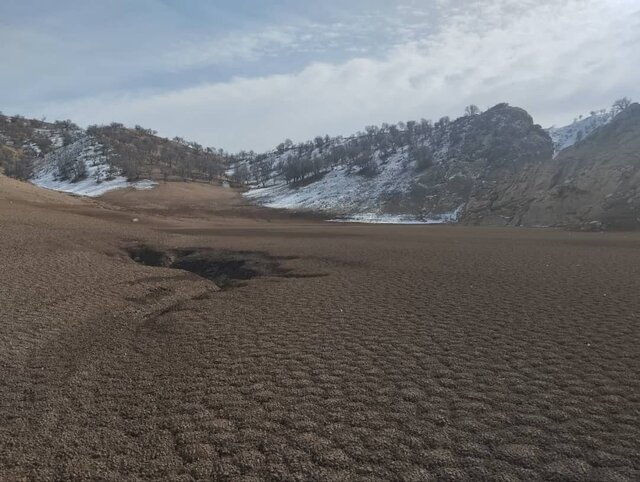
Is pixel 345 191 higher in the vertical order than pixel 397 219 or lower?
higher

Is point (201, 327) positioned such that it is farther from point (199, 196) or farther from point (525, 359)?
point (199, 196)

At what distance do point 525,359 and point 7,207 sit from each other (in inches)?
1446

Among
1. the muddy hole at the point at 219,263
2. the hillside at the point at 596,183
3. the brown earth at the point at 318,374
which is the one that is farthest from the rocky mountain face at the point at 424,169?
the brown earth at the point at 318,374

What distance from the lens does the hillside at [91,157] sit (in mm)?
104562

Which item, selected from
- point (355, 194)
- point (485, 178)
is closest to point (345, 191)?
point (355, 194)

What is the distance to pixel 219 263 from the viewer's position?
21938 millimetres

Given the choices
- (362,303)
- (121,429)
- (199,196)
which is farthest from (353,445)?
(199,196)

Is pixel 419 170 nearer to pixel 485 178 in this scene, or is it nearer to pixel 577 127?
pixel 485 178

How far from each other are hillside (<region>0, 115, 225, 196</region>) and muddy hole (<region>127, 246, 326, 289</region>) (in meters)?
76.1

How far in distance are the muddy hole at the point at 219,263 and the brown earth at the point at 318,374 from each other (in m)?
0.80

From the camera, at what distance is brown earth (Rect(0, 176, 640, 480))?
563cm

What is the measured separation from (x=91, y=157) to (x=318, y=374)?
130274 millimetres

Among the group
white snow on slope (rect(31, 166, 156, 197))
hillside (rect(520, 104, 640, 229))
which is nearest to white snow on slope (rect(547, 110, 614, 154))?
hillside (rect(520, 104, 640, 229))

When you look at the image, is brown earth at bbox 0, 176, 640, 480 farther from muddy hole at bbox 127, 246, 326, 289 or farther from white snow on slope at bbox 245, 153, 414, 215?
white snow on slope at bbox 245, 153, 414, 215
